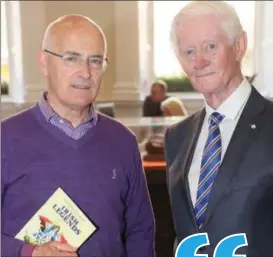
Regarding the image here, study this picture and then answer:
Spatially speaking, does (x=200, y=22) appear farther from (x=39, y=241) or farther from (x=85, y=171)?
(x=39, y=241)

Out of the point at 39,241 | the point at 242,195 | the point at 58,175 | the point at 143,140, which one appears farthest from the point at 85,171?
the point at 143,140

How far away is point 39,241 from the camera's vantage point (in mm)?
868

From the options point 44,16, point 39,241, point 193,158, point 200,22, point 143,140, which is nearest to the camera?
point 39,241

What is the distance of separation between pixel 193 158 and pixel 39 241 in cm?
38

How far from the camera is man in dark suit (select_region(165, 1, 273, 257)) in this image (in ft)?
3.11

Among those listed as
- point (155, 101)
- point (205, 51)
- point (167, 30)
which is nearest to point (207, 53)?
point (205, 51)

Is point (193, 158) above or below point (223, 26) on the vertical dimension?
below

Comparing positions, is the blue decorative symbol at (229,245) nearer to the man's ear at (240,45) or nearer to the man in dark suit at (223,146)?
the man in dark suit at (223,146)

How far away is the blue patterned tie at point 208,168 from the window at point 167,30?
4.20 metres

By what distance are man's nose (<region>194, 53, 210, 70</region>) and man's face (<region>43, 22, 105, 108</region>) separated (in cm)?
18

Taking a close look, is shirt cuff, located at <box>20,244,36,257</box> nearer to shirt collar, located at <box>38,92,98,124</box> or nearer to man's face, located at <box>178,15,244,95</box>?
shirt collar, located at <box>38,92,98,124</box>

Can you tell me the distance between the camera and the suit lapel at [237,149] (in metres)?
0.96

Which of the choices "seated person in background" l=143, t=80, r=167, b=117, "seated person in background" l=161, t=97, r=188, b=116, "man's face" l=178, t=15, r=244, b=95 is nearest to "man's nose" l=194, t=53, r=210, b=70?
"man's face" l=178, t=15, r=244, b=95

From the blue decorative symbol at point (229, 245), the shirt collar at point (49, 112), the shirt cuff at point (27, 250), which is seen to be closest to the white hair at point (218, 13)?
the shirt collar at point (49, 112)
